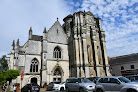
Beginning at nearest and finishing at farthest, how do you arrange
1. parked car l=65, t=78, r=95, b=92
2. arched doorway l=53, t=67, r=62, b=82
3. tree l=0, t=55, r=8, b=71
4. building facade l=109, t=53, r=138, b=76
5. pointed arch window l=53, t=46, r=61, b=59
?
parked car l=65, t=78, r=95, b=92
arched doorway l=53, t=67, r=62, b=82
pointed arch window l=53, t=46, r=61, b=59
building facade l=109, t=53, r=138, b=76
tree l=0, t=55, r=8, b=71

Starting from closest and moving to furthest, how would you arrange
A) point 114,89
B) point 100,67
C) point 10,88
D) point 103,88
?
point 114,89
point 103,88
point 10,88
point 100,67

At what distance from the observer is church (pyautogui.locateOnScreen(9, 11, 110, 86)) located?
2242cm

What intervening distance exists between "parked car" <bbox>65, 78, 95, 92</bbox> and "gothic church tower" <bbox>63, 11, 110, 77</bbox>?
10604 millimetres

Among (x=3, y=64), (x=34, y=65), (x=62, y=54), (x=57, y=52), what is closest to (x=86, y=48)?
(x=62, y=54)

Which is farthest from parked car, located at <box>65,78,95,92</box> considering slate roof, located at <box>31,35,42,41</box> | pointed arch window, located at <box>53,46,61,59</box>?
slate roof, located at <box>31,35,42,41</box>

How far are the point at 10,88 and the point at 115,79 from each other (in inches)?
754

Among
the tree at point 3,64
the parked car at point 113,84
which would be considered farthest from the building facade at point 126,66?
the tree at point 3,64

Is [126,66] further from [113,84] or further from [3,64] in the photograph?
[3,64]

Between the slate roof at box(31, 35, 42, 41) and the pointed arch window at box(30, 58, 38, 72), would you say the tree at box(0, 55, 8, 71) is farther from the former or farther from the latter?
the pointed arch window at box(30, 58, 38, 72)

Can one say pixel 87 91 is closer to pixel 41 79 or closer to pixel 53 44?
pixel 41 79

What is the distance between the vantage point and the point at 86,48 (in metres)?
24.9

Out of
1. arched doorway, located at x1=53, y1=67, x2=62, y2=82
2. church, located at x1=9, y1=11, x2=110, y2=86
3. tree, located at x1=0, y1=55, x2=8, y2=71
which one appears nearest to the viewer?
church, located at x1=9, y1=11, x2=110, y2=86

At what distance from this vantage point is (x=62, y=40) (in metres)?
27.2

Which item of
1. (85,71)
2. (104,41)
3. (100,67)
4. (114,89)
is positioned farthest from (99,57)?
(114,89)
